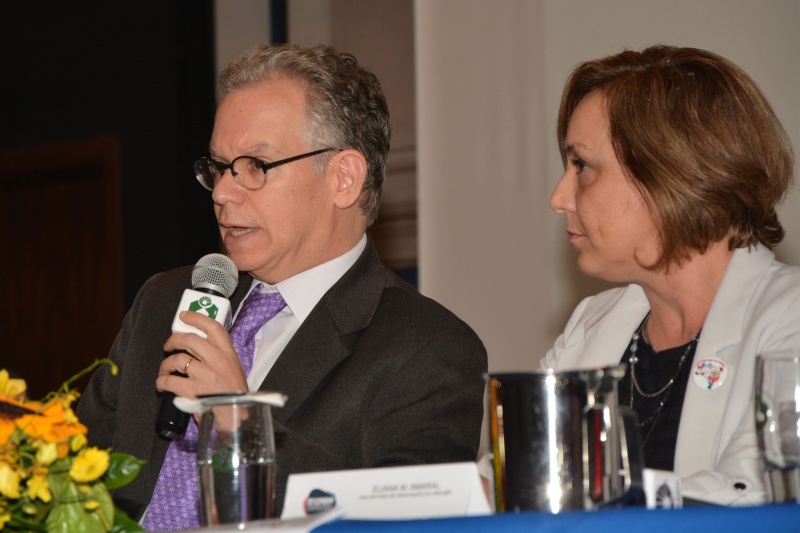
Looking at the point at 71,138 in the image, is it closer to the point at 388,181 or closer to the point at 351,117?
the point at 388,181

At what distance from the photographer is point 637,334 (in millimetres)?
1966

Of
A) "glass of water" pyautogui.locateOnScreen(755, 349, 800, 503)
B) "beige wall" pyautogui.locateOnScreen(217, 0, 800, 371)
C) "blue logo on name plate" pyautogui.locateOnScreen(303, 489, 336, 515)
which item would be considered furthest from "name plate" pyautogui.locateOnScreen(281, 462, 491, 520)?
"beige wall" pyautogui.locateOnScreen(217, 0, 800, 371)

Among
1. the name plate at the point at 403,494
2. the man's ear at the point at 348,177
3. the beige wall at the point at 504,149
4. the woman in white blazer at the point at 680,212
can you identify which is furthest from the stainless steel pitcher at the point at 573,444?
the beige wall at the point at 504,149

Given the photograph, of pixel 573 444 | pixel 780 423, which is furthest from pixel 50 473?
pixel 780 423

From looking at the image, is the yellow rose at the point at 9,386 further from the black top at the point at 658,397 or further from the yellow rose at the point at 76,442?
the black top at the point at 658,397

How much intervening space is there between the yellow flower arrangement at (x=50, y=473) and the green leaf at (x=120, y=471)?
0.05 ft

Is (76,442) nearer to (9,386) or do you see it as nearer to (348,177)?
(9,386)

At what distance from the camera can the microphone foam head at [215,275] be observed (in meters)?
1.64

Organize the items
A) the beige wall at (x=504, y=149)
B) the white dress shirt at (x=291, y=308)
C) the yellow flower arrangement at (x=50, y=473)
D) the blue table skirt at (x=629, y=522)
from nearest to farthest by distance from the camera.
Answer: the blue table skirt at (x=629, y=522)
the yellow flower arrangement at (x=50, y=473)
the white dress shirt at (x=291, y=308)
the beige wall at (x=504, y=149)

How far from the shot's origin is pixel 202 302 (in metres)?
1.58

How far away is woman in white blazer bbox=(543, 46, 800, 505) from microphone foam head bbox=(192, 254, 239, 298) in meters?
0.61

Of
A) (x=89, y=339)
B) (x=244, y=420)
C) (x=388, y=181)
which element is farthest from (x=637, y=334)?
(x=89, y=339)

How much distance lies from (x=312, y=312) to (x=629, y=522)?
117 cm

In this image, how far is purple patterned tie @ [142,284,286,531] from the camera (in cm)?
179
